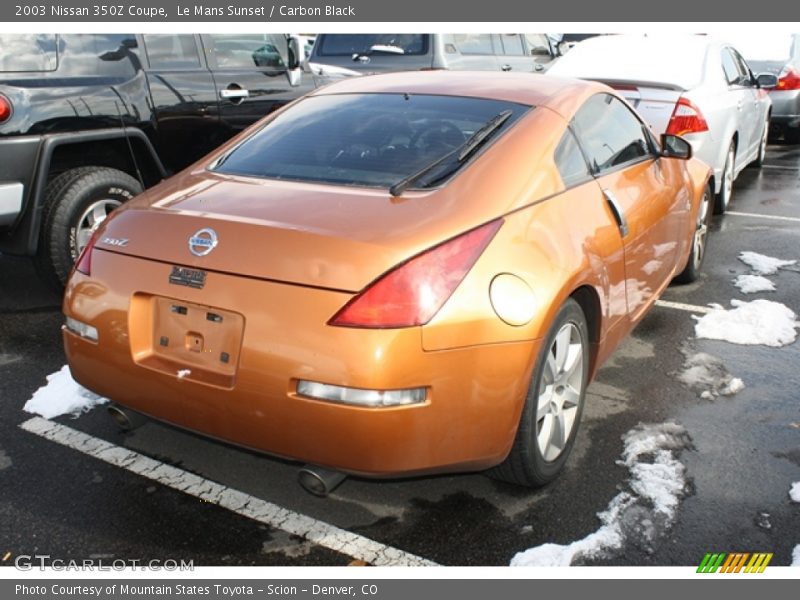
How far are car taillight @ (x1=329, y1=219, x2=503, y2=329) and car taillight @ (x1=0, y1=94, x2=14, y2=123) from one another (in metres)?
3.31

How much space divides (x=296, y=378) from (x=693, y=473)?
1777 mm

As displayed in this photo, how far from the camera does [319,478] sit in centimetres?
263

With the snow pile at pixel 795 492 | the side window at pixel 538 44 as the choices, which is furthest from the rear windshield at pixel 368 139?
the side window at pixel 538 44

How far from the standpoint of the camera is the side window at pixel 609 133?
368cm

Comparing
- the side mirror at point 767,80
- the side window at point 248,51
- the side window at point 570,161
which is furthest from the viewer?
the side mirror at point 767,80

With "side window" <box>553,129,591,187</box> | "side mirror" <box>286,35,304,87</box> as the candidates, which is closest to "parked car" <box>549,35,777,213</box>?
"side mirror" <box>286,35,304,87</box>

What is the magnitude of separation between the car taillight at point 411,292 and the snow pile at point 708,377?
2028mm

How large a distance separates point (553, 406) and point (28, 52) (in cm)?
398

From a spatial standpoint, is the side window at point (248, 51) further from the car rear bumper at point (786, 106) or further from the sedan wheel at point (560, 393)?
the car rear bumper at point (786, 106)

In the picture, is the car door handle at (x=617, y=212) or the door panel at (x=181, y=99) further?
the door panel at (x=181, y=99)

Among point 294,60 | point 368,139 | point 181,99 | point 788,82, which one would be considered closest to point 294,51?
point 294,60

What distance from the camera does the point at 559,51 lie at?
12.5m

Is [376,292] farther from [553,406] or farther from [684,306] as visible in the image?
[684,306]

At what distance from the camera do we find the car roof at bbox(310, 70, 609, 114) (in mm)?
3590
